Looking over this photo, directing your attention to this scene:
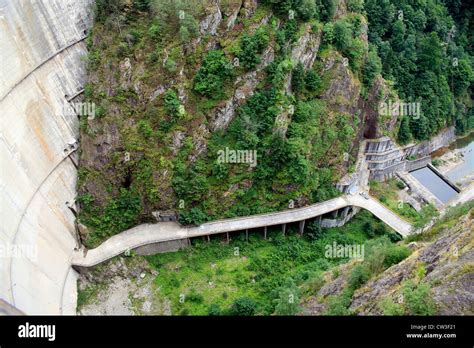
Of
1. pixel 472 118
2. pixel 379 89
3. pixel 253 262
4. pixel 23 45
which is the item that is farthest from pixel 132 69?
pixel 472 118

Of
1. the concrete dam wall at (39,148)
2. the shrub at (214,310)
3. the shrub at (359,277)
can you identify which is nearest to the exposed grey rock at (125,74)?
→ the concrete dam wall at (39,148)

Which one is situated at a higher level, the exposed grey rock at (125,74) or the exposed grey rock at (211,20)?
the exposed grey rock at (211,20)

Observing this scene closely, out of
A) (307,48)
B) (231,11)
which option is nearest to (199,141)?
(231,11)

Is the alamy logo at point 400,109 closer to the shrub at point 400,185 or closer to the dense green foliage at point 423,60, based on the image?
the dense green foliage at point 423,60

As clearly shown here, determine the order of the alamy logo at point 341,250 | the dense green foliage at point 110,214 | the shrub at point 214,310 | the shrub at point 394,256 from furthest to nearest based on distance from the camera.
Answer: the alamy logo at point 341,250 → the dense green foliage at point 110,214 → the shrub at point 214,310 → the shrub at point 394,256

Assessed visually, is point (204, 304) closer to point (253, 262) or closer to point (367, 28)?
point (253, 262)

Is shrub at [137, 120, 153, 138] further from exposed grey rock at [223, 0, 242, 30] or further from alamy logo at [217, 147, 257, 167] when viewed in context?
exposed grey rock at [223, 0, 242, 30]

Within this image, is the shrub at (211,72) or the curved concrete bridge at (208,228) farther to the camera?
the shrub at (211,72)

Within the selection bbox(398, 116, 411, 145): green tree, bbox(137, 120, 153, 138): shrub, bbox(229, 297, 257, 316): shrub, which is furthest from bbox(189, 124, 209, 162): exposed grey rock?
bbox(398, 116, 411, 145): green tree

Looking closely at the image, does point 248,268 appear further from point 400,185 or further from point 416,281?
point 400,185
